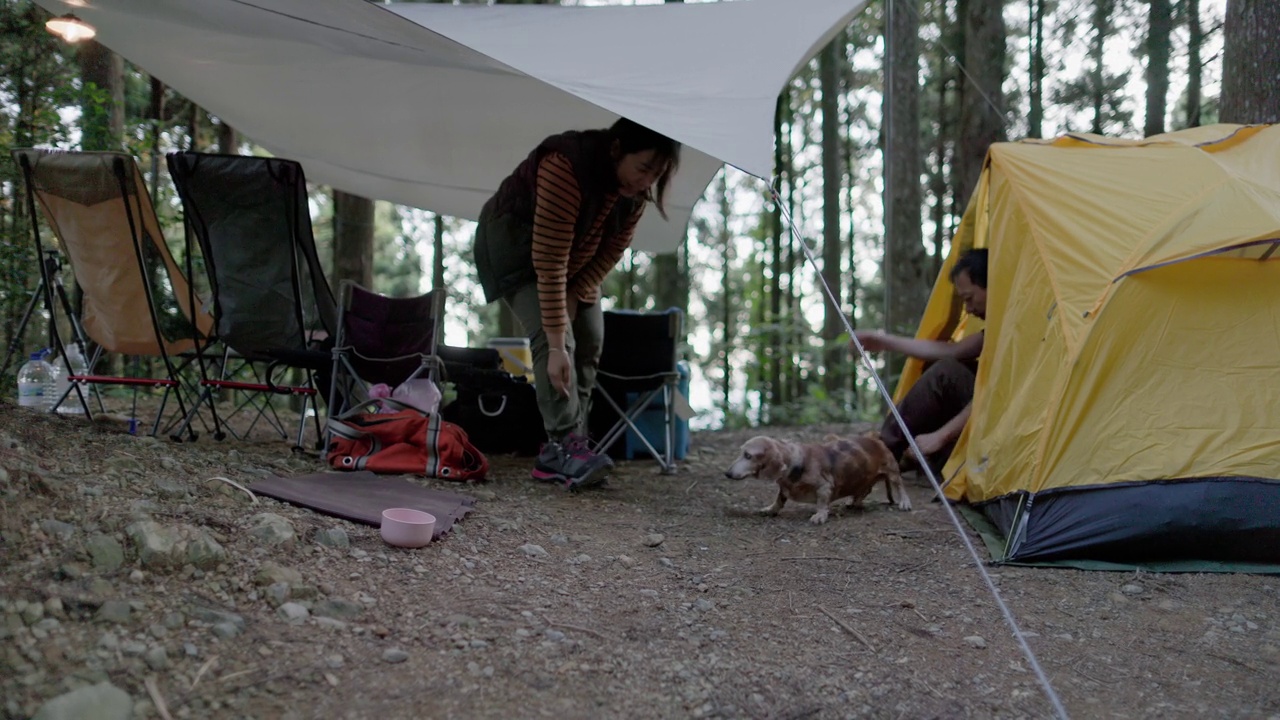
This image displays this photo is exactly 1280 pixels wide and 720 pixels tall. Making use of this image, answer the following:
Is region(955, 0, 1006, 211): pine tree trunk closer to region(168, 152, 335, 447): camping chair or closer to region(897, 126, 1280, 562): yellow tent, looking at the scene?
region(897, 126, 1280, 562): yellow tent

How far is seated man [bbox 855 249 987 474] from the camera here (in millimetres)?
4285

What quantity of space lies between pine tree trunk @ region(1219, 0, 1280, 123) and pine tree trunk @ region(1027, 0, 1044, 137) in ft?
21.6

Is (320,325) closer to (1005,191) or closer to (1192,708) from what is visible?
(1005,191)

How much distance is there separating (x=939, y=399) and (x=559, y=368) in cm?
200

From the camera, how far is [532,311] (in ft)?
12.7

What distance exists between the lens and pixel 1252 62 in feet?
14.6

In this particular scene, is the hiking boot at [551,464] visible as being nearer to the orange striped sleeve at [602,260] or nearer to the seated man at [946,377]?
the orange striped sleeve at [602,260]

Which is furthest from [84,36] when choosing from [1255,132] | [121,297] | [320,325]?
[1255,132]

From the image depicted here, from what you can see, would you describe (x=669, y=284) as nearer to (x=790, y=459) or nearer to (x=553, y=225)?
(x=790, y=459)

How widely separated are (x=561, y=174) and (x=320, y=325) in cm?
170

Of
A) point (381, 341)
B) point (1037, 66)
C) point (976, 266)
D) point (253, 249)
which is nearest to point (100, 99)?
point (253, 249)

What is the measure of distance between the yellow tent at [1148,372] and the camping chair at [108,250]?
353 cm

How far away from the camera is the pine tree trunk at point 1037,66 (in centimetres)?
1080

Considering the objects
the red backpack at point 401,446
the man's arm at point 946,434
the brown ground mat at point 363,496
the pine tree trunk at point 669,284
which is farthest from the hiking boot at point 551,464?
the pine tree trunk at point 669,284
